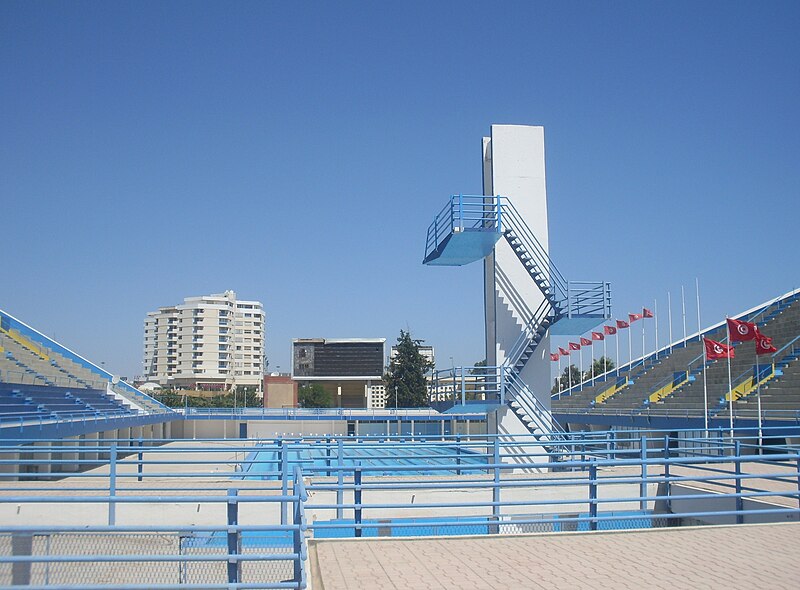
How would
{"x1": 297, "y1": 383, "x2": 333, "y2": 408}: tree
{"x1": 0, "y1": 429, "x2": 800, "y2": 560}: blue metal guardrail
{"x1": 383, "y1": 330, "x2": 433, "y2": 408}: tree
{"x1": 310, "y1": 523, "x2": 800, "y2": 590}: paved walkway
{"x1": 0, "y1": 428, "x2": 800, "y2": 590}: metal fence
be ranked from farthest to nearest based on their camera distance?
{"x1": 297, "y1": 383, "x2": 333, "y2": 408}: tree, {"x1": 383, "y1": 330, "x2": 433, "y2": 408}: tree, {"x1": 0, "y1": 429, "x2": 800, "y2": 560}: blue metal guardrail, {"x1": 310, "y1": 523, "x2": 800, "y2": 590}: paved walkway, {"x1": 0, "y1": 428, "x2": 800, "y2": 590}: metal fence

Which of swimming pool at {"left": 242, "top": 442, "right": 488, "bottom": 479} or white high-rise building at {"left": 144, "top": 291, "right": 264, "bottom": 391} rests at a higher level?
white high-rise building at {"left": 144, "top": 291, "right": 264, "bottom": 391}

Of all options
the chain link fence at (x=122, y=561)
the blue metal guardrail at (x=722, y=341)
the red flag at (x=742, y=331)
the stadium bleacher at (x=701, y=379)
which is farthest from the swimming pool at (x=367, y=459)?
the blue metal guardrail at (x=722, y=341)

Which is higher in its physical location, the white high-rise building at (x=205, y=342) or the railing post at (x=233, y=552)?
the white high-rise building at (x=205, y=342)

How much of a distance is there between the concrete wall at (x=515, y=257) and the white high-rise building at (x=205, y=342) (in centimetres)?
11888

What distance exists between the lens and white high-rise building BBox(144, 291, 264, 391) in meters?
140

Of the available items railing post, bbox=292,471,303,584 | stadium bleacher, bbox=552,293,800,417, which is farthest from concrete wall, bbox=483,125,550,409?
railing post, bbox=292,471,303,584

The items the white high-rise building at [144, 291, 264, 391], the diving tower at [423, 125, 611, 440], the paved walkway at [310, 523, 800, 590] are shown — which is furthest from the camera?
the white high-rise building at [144, 291, 264, 391]

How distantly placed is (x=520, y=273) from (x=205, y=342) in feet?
411

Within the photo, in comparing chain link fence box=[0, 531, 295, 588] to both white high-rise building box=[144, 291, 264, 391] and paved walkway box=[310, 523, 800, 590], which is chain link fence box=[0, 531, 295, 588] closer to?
paved walkway box=[310, 523, 800, 590]

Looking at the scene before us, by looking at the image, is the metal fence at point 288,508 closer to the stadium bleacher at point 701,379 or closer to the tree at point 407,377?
the stadium bleacher at point 701,379

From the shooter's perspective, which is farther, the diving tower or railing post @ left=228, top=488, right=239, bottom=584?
the diving tower

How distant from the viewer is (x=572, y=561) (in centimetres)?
892

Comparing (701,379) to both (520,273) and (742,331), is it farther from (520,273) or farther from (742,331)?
(520,273)

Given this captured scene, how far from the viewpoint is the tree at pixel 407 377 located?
232ft
